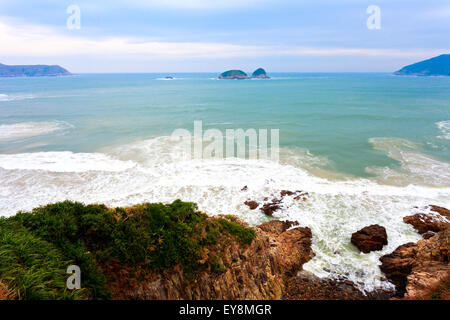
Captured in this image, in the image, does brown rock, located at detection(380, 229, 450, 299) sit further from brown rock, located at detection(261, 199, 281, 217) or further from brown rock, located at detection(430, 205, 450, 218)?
brown rock, located at detection(261, 199, 281, 217)

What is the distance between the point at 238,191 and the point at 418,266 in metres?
11.0

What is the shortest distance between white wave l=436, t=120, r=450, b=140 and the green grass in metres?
36.2

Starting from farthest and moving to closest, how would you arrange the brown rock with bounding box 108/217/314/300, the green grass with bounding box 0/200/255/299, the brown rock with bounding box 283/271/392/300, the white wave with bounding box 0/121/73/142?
the white wave with bounding box 0/121/73/142, the brown rock with bounding box 283/271/392/300, the brown rock with bounding box 108/217/314/300, the green grass with bounding box 0/200/255/299

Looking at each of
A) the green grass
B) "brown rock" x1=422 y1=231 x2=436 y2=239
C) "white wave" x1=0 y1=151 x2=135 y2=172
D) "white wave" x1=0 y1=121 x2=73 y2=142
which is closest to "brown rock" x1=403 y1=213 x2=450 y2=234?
"brown rock" x1=422 y1=231 x2=436 y2=239

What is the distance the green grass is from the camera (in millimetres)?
4848

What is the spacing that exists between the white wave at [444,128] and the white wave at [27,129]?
54.7 meters

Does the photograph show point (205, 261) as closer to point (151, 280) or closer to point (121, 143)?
point (151, 280)

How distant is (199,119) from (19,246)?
38677 millimetres

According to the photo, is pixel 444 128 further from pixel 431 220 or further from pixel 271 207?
pixel 271 207

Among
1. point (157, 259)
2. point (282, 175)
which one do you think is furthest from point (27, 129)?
point (157, 259)

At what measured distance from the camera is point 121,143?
95.8 ft

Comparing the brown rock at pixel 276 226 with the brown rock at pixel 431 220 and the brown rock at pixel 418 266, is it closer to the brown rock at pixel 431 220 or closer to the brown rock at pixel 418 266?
the brown rock at pixel 418 266

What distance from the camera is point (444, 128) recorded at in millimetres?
35000

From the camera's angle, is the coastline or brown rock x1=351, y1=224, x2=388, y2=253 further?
brown rock x1=351, y1=224, x2=388, y2=253
